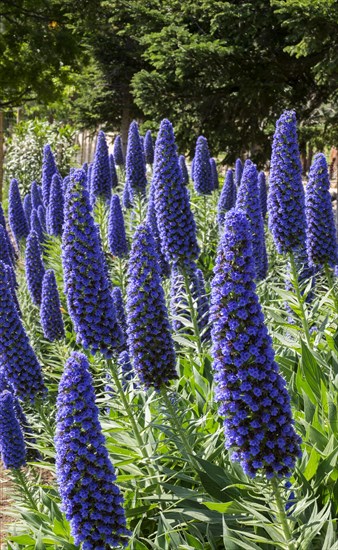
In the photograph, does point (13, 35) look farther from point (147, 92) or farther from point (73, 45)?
point (147, 92)

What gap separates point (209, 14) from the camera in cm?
1460

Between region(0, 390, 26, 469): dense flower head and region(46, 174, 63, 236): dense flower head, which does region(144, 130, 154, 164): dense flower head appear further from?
region(0, 390, 26, 469): dense flower head

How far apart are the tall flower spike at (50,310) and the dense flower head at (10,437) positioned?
174 centimetres

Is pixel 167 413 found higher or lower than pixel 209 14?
lower

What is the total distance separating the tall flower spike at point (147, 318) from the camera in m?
3.64

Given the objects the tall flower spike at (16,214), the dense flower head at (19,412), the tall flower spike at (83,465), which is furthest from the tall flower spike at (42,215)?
the tall flower spike at (83,465)

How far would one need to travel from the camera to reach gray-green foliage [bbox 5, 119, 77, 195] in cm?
2316

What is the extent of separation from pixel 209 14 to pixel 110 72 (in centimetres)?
878

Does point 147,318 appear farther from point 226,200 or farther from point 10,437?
point 226,200

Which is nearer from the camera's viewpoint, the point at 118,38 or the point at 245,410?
the point at 245,410

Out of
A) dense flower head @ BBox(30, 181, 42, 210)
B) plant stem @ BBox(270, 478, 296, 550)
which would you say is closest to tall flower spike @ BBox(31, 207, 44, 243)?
dense flower head @ BBox(30, 181, 42, 210)

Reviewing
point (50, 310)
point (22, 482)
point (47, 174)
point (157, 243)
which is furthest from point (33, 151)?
point (22, 482)

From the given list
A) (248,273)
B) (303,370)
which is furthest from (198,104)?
(248,273)

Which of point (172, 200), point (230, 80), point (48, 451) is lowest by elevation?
point (48, 451)
